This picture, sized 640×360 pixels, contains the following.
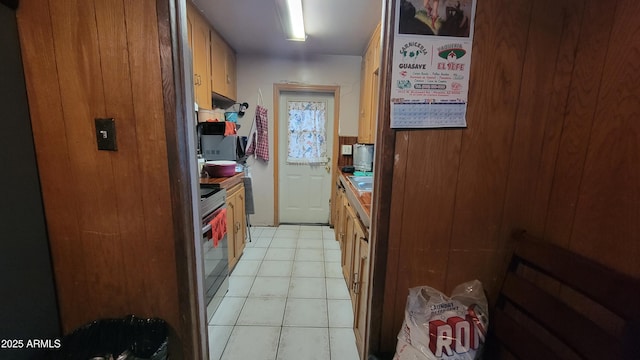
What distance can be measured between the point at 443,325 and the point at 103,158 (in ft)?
4.84

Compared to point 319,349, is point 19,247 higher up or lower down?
higher up

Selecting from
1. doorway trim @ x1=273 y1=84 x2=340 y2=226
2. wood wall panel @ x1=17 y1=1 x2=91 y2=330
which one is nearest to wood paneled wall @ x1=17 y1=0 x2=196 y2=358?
wood wall panel @ x1=17 y1=1 x2=91 y2=330

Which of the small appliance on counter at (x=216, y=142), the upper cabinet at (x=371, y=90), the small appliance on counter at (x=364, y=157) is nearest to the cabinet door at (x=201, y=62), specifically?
the small appliance on counter at (x=216, y=142)

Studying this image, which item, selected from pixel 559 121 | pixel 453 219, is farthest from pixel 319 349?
pixel 559 121

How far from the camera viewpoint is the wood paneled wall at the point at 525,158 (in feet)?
2.68

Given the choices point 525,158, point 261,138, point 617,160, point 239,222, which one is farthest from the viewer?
point 261,138

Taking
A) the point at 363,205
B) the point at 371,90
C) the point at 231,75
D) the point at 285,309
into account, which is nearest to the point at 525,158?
the point at 363,205

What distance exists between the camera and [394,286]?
3.78ft

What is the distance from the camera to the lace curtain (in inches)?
146

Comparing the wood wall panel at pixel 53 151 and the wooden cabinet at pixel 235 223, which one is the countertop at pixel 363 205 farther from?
the wood wall panel at pixel 53 151

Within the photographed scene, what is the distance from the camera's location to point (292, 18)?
7.42 ft

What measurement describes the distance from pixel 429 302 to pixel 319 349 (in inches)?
37.1

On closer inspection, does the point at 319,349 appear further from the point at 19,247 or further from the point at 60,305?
the point at 19,247

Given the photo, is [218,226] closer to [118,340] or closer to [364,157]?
[118,340]
